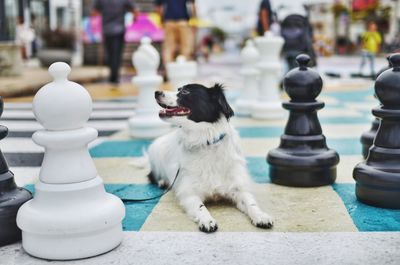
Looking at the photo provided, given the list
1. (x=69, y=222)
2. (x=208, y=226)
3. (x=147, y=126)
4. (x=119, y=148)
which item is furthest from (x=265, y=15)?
(x=69, y=222)

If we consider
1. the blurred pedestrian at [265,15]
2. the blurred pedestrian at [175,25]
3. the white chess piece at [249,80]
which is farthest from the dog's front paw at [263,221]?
the blurred pedestrian at [265,15]

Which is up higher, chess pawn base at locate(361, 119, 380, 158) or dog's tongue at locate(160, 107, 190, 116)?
dog's tongue at locate(160, 107, 190, 116)

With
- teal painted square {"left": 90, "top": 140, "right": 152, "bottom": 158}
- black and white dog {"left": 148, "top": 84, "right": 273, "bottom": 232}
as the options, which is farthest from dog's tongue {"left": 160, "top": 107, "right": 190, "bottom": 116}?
teal painted square {"left": 90, "top": 140, "right": 152, "bottom": 158}

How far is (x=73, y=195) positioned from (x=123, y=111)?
16.0 feet

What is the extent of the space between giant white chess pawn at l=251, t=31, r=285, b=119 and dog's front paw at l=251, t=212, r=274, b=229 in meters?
3.67

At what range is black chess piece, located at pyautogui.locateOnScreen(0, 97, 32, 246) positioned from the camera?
2.30 m

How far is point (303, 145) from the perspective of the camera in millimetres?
3258

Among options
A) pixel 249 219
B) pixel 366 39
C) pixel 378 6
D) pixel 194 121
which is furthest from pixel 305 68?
pixel 378 6

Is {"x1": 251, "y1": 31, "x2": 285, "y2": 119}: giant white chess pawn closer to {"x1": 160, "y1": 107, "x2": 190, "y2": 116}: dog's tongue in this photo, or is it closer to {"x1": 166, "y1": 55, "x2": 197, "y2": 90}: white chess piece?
{"x1": 166, "y1": 55, "x2": 197, "y2": 90}: white chess piece

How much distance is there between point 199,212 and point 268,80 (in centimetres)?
386

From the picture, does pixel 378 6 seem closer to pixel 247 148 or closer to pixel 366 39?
pixel 366 39

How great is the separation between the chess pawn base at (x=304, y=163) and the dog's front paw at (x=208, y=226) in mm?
908

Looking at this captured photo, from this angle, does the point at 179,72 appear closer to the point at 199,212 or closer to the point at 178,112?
the point at 178,112

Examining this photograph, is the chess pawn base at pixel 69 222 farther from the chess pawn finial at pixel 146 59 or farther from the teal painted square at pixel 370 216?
the chess pawn finial at pixel 146 59
